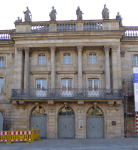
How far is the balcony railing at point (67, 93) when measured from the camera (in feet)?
68.9

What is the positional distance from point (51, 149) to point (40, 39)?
37.7 ft

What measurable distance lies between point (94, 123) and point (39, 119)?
5.61 metres

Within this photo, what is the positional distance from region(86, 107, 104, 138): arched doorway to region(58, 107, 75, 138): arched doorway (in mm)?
1514

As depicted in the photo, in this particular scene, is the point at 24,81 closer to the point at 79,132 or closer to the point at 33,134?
the point at 33,134

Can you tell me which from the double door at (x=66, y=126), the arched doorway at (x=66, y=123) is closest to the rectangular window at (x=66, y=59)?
the arched doorway at (x=66, y=123)

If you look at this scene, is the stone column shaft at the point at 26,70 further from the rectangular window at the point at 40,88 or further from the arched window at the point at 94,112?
the arched window at the point at 94,112

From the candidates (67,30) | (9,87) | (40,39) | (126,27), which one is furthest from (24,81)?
(126,27)

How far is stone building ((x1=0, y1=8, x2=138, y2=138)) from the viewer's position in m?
21.2

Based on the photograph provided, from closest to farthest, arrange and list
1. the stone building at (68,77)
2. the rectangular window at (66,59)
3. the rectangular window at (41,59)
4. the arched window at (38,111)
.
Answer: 1. the stone building at (68,77)
2. the arched window at (38,111)
3. the rectangular window at (66,59)
4. the rectangular window at (41,59)

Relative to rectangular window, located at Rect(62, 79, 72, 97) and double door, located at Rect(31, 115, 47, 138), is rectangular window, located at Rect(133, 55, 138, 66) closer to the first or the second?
rectangular window, located at Rect(62, 79, 72, 97)

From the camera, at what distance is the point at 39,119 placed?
22.1 m

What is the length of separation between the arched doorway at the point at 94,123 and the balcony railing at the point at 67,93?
1714mm

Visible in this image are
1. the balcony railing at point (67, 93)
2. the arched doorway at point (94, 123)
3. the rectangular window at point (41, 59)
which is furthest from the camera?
the rectangular window at point (41, 59)

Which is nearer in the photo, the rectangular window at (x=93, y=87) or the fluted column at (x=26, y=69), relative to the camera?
the rectangular window at (x=93, y=87)
